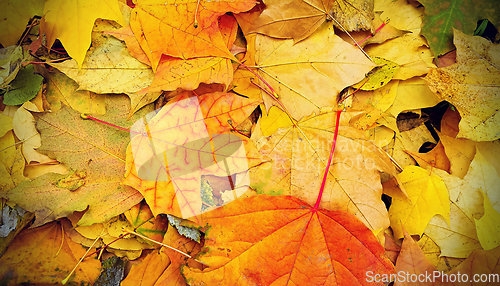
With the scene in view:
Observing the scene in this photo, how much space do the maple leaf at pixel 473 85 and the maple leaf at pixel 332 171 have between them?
0.41 m

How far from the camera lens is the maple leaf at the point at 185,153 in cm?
107

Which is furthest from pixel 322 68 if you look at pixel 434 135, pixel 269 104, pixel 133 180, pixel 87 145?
pixel 87 145

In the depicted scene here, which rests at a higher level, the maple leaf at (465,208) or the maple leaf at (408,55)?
the maple leaf at (408,55)

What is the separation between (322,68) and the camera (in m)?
1.21

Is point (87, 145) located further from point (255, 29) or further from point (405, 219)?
point (405, 219)

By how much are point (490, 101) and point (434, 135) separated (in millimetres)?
264

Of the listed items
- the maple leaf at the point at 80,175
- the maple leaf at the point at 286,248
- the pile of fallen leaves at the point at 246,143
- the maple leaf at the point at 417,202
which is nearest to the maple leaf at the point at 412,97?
the pile of fallen leaves at the point at 246,143

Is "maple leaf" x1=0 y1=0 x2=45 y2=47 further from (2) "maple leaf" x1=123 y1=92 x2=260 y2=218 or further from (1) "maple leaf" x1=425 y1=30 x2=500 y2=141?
(1) "maple leaf" x1=425 y1=30 x2=500 y2=141

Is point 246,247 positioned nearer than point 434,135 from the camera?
Yes

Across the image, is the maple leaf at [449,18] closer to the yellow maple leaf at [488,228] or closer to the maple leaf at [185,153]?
the yellow maple leaf at [488,228]

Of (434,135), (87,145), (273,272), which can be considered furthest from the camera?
(434,135)

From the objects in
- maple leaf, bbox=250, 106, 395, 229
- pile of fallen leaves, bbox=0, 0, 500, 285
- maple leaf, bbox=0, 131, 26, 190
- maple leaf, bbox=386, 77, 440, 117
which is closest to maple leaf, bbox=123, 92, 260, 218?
pile of fallen leaves, bbox=0, 0, 500, 285

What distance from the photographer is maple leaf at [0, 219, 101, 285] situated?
1.17m

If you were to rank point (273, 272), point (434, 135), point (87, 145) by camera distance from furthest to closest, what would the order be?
point (434, 135) → point (87, 145) → point (273, 272)
